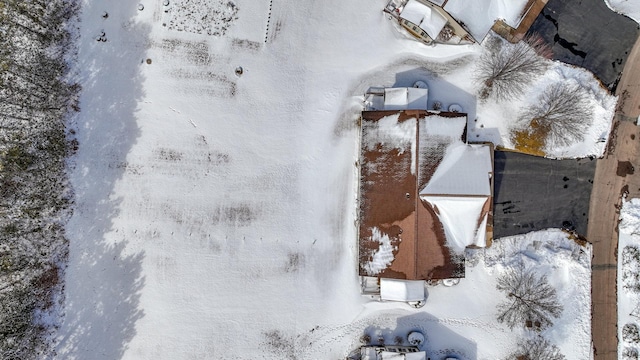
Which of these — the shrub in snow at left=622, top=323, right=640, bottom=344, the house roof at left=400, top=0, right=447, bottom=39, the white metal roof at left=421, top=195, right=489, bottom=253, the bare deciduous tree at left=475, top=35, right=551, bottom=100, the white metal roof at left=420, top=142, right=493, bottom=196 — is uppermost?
the house roof at left=400, top=0, right=447, bottom=39

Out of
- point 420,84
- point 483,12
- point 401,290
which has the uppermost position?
point 483,12

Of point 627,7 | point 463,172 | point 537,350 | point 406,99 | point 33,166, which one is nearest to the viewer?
point 463,172

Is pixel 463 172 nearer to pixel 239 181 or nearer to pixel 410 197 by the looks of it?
pixel 410 197

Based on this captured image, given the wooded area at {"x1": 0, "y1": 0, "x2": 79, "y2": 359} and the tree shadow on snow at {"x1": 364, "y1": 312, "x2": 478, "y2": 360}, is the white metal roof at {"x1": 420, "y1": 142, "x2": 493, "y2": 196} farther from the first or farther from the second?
the wooded area at {"x1": 0, "y1": 0, "x2": 79, "y2": 359}

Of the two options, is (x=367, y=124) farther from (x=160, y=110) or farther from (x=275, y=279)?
(x=160, y=110)

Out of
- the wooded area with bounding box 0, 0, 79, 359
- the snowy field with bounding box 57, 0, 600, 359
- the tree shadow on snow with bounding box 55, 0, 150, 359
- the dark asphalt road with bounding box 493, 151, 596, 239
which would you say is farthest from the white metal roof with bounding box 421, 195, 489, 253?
the wooded area with bounding box 0, 0, 79, 359

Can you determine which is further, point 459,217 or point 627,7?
point 627,7

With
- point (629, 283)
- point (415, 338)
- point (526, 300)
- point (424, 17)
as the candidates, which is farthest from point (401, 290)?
point (424, 17)
